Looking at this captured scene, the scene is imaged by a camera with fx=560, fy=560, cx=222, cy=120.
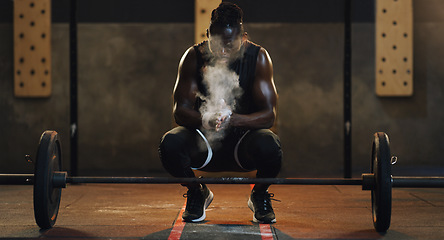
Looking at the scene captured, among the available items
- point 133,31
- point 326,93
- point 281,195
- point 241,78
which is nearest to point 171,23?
point 133,31

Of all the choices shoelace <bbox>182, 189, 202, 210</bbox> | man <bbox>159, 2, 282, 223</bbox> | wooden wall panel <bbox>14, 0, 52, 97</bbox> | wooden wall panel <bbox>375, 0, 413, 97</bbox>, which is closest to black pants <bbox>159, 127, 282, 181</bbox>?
man <bbox>159, 2, 282, 223</bbox>

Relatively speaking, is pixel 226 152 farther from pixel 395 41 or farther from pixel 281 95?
pixel 395 41

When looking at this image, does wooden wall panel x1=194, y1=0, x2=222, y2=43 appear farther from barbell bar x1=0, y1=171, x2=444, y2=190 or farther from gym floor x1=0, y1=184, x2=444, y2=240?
barbell bar x1=0, y1=171, x2=444, y2=190

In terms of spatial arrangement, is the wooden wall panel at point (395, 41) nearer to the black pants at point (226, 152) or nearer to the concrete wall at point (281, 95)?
the concrete wall at point (281, 95)

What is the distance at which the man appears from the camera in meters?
2.89

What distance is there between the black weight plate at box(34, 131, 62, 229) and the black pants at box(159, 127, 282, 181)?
56 centimetres

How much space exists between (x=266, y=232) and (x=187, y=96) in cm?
83

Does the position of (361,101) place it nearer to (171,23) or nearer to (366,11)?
(366,11)

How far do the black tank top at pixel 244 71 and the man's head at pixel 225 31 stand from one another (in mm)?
75

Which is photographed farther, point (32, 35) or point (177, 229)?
point (32, 35)

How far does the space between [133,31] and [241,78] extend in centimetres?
337

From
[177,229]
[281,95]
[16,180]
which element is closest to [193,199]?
[177,229]

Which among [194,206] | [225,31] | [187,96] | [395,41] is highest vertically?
[395,41]

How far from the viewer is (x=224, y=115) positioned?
281 centimetres
